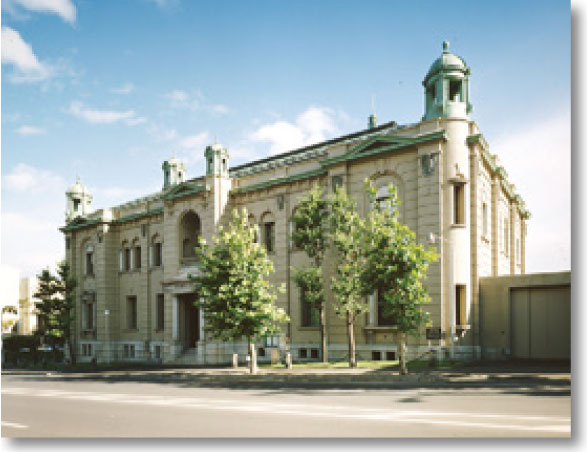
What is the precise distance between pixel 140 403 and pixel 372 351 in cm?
1515

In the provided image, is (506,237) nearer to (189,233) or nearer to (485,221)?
(485,221)

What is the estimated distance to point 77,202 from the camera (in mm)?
55812

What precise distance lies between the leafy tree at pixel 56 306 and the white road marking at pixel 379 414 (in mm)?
30599

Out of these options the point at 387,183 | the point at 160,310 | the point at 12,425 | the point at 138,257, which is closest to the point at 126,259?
the point at 138,257

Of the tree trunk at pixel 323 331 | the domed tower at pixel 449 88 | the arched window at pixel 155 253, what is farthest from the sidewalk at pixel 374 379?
the arched window at pixel 155 253

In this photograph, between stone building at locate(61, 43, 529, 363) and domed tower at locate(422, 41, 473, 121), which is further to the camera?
domed tower at locate(422, 41, 473, 121)

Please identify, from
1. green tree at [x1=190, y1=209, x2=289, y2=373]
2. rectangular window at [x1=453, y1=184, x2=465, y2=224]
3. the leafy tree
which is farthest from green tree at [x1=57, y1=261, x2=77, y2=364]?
rectangular window at [x1=453, y1=184, x2=465, y2=224]

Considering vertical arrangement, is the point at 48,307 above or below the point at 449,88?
below

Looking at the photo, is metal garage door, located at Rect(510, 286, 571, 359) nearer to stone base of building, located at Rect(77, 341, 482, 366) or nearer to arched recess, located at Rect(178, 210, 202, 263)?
stone base of building, located at Rect(77, 341, 482, 366)

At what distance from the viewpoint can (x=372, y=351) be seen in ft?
99.1

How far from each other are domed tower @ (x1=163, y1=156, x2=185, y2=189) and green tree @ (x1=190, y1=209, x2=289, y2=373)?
18.1 metres

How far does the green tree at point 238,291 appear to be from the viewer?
27.9 meters

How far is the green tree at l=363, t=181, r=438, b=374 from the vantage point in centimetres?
2230

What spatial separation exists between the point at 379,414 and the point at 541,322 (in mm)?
16435
